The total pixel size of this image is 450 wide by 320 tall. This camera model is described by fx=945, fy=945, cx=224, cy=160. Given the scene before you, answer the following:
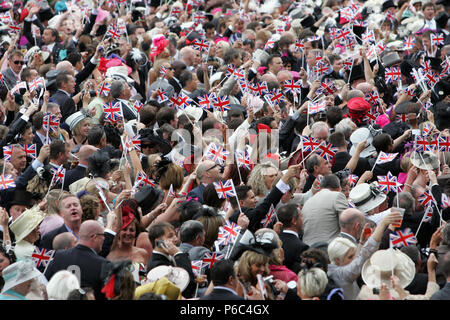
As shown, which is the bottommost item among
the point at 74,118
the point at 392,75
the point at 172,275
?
the point at 392,75

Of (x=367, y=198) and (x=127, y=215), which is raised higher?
(x=127, y=215)

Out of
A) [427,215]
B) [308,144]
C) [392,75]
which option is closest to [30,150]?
[308,144]

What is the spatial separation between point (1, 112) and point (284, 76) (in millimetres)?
4712

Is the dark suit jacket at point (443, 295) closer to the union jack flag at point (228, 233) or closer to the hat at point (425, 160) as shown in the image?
the union jack flag at point (228, 233)

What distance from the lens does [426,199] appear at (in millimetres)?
10211

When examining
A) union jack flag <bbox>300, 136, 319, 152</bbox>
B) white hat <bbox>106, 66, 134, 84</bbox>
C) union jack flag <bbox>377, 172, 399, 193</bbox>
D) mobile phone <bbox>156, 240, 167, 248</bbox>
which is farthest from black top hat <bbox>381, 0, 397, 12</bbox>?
mobile phone <bbox>156, 240, 167, 248</bbox>

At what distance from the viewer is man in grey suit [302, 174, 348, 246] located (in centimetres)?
959

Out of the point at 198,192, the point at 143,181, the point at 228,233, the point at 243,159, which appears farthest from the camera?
the point at 243,159

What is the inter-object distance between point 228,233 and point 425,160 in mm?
3223

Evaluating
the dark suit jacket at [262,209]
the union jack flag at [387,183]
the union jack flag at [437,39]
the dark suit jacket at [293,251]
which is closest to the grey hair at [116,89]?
the union jack flag at [387,183]

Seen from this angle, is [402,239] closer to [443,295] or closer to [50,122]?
[443,295]

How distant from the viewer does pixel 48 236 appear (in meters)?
9.30

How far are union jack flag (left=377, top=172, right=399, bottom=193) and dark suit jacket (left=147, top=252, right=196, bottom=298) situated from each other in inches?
120

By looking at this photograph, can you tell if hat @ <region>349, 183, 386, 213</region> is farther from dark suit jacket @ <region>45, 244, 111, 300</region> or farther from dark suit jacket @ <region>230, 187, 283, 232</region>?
dark suit jacket @ <region>45, 244, 111, 300</region>
